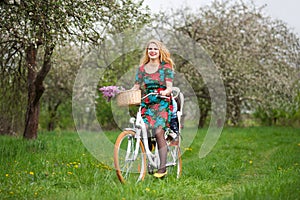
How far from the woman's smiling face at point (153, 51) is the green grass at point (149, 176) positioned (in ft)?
5.09

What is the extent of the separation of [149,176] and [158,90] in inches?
43.3

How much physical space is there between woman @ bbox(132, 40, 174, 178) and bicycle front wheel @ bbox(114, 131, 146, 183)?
23 cm

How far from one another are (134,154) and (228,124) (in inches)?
546

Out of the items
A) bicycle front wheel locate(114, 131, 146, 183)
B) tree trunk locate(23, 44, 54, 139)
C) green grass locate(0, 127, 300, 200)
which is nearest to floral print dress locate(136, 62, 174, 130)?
bicycle front wheel locate(114, 131, 146, 183)

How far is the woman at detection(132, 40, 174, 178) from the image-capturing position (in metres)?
5.71

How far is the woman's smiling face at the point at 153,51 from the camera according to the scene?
5838 mm

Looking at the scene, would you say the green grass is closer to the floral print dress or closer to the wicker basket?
the floral print dress

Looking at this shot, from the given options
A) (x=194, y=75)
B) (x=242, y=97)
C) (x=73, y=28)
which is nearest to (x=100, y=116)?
(x=194, y=75)

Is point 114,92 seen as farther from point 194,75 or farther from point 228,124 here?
point 228,124

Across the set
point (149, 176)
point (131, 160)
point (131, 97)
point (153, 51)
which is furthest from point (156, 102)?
point (149, 176)

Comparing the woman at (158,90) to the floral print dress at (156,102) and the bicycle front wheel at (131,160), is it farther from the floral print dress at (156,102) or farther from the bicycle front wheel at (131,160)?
the bicycle front wheel at (131,160)

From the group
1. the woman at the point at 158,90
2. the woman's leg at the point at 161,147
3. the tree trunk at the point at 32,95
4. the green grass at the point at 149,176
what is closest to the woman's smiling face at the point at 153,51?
the woman at the point at 158,90

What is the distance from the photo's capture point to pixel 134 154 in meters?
5.43

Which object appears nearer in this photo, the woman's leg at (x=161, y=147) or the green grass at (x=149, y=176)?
the green grass at (x=149, y=176)
